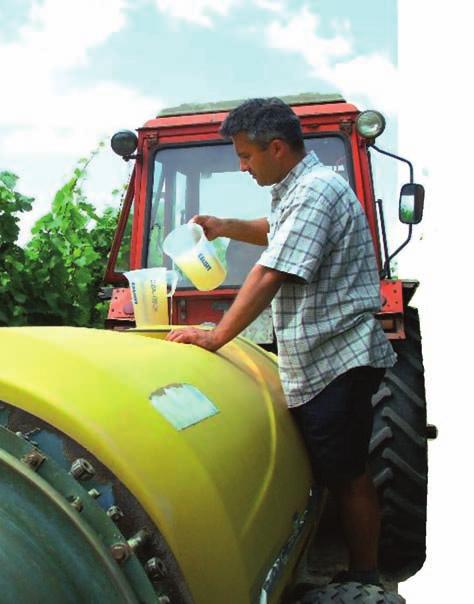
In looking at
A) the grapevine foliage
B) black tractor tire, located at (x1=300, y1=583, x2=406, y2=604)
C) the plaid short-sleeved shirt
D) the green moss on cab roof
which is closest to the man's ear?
the plaid short-sleeved shirt

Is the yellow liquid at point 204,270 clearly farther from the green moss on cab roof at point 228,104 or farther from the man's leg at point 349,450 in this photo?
the green moss on cab roof at point 228,104

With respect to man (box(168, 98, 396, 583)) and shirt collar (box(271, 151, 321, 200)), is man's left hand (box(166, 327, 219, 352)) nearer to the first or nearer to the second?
man (box(168, 98, 396, 583))

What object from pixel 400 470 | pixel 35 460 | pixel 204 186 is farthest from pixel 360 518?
pixel 204 186

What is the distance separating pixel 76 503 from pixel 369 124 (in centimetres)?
312

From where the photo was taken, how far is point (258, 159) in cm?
247

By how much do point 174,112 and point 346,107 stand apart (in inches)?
38.6

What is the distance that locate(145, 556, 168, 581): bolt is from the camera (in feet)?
4.49

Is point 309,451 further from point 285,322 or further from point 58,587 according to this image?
point 58,587

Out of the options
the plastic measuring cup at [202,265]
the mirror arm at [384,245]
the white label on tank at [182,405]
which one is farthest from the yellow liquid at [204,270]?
the mirror arm at [384,245]

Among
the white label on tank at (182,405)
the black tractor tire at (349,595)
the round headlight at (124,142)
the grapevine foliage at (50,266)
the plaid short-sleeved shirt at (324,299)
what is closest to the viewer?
the white label on tank at (182,405)

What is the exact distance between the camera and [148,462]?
4.56 feet

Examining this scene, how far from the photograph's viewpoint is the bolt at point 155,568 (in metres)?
1.37

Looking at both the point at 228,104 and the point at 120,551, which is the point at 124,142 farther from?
the point at 120,551

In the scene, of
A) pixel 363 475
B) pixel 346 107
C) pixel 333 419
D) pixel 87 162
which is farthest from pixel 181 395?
pixel 87 162
